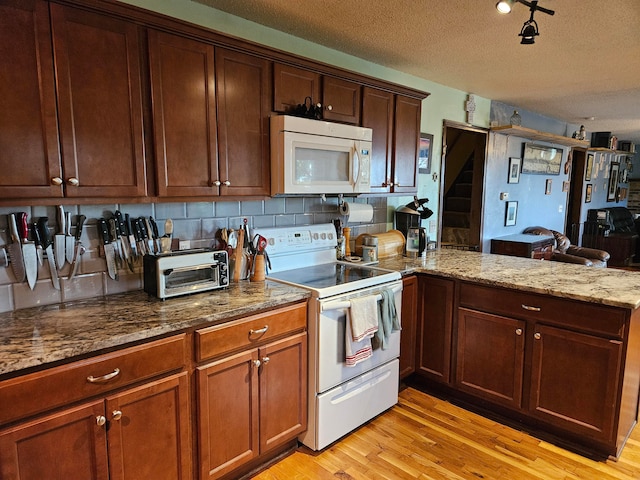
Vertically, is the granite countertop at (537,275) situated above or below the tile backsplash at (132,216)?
below

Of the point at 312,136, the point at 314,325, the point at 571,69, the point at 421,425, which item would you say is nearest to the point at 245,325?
the point at 314,325

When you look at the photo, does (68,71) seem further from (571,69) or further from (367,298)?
(571,69)

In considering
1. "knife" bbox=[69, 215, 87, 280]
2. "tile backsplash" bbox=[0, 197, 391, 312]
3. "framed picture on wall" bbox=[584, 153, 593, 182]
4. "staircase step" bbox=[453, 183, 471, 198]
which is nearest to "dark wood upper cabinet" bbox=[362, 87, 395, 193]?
"tile backsplash" bbox=[0, 197, 391, 312]

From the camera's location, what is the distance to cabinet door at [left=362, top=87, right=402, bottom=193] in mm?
2815

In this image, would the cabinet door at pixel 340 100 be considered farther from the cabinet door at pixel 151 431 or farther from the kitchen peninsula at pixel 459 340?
the cabinet door at pixel 151 431

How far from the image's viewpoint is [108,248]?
2004 mm

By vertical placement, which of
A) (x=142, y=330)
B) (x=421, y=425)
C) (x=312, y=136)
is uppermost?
(x=312, y=136)

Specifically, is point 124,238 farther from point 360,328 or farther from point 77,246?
point 360,328

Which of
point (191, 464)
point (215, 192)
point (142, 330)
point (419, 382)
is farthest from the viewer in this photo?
point (419, 382)

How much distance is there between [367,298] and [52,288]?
156 cm

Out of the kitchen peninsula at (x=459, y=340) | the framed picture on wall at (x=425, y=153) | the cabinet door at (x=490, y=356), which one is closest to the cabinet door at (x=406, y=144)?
the framed picture on wall at (x=425, y=153)

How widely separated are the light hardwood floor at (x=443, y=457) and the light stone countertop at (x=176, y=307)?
897 millimetres

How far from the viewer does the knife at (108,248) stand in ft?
6.48

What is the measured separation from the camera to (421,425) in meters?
2.56
